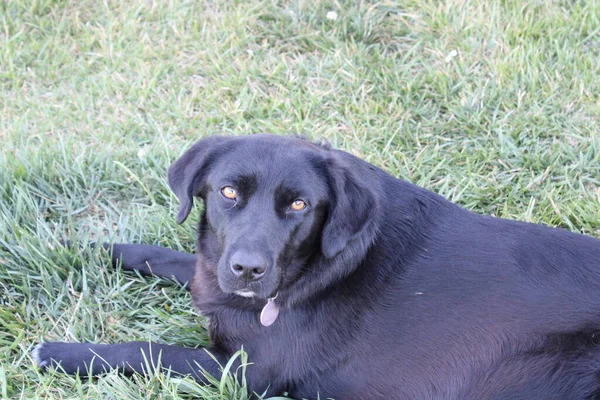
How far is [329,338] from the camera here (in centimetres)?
279

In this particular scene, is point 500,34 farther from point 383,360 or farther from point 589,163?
point 383,360

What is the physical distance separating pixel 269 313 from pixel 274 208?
441 millimetres

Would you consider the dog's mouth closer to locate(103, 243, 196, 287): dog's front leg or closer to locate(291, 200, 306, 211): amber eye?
locate(291, 200, 306, 211): amber eye

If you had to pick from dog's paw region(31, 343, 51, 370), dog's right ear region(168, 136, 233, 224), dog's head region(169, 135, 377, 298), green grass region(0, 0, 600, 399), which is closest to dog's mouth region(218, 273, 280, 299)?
dog's head region(169, 135, 377, 298)

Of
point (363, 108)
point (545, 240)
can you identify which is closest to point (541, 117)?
point (363, 108)

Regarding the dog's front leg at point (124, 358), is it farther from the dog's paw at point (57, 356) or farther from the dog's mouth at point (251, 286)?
the dog's mouth at point (251, 286)

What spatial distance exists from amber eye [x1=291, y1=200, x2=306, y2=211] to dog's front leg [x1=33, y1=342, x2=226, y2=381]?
0.73 m

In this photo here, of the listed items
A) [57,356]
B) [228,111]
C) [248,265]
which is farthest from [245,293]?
[228,111]

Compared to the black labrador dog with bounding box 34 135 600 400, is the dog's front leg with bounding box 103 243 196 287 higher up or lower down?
lower down

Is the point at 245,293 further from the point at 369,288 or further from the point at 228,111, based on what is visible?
the point at 228,111

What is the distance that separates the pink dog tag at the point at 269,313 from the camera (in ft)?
9.14

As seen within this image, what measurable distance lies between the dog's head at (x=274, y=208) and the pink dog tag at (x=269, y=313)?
0.09m

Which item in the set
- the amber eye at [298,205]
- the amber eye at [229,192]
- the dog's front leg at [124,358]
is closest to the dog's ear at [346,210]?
the amber eye at [298,205]

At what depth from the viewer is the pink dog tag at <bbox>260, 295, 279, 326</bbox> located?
279 centimetres
